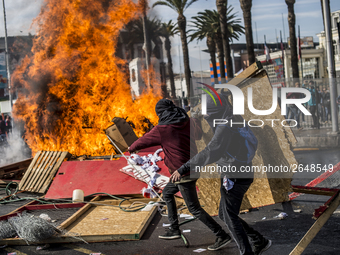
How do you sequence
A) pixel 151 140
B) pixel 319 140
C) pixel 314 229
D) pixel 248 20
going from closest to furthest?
pixel 314 229 → pixel 151 140 → pixel 319 140 → pixel 248 20

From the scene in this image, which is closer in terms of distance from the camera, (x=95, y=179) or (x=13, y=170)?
(x=95, y=179)

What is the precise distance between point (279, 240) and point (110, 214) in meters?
2.86

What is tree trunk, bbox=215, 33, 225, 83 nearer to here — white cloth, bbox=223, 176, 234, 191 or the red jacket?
the red jacket

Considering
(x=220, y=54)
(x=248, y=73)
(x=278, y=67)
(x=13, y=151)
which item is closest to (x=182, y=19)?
(x=220, y=54)

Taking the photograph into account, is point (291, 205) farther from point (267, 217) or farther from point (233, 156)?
point (233, 156)

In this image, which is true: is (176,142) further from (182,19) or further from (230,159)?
(182,19)

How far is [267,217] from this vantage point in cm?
551

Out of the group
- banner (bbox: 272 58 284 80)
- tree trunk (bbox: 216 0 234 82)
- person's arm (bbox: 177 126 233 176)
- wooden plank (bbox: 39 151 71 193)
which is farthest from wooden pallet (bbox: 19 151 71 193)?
banner (bbox: 272 58 284 80)

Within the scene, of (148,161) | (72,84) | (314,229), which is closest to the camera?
(314,229)

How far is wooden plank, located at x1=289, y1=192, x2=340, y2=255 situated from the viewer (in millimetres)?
3408

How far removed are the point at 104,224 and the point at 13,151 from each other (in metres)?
17.0

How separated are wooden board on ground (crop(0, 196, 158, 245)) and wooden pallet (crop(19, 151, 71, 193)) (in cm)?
199

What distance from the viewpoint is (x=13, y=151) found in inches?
797

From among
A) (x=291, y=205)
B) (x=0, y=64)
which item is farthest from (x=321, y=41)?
(x=291, y=205)
